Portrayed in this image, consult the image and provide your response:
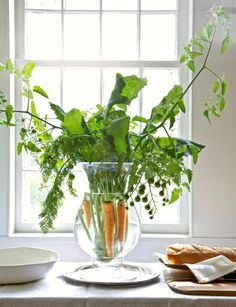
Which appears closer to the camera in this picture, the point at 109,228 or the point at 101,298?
the point at 101,298

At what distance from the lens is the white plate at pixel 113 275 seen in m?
1.72

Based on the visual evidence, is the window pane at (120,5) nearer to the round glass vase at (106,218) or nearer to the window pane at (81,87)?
the window pane at (81,87)

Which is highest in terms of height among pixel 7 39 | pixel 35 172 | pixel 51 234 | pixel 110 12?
pixel 110 12

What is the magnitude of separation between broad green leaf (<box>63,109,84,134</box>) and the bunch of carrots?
9.7 inches

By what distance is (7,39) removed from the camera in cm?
283

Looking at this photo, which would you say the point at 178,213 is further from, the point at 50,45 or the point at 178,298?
the point at 178,298

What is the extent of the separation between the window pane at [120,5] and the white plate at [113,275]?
1607 mm

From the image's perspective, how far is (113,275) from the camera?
1.79 meters

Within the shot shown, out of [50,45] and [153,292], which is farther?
[50,45]

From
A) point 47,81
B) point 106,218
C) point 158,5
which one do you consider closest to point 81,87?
point 47,81

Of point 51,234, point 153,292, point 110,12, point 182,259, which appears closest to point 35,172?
point 51,234

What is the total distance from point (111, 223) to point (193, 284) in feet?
1.05

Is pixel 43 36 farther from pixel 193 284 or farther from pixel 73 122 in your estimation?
pixel 193 284

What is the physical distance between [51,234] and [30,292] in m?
1.26
